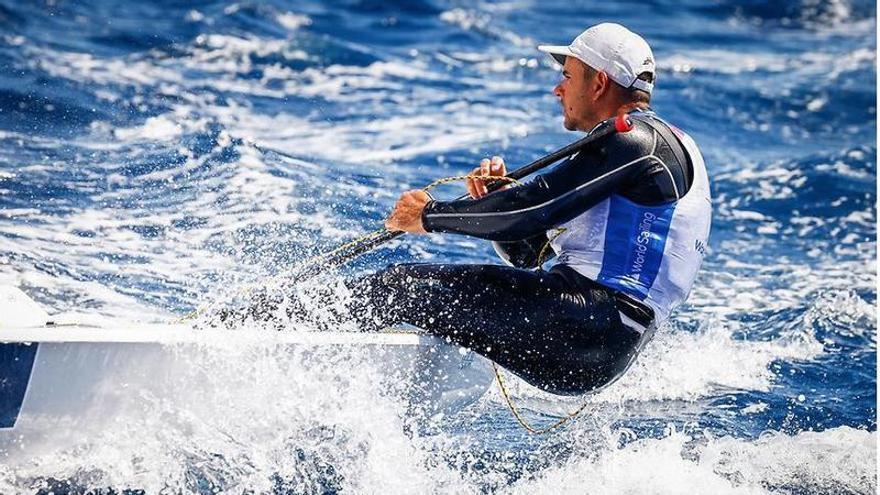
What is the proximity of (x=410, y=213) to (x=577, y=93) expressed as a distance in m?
0.70

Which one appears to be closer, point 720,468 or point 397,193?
point 720,468

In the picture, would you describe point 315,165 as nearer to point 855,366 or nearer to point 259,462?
point 855,366

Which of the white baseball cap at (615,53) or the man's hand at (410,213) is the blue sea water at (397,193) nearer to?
the man's hand at (410,213)

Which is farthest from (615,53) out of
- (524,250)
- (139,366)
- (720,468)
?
(139,366)

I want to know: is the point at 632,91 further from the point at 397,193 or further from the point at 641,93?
the point at 397,193

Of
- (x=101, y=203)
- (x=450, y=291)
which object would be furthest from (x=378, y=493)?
(x=101, y=203)

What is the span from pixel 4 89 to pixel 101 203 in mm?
2284

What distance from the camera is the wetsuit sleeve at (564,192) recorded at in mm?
3547

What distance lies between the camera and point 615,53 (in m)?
3.79

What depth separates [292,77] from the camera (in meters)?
10.2

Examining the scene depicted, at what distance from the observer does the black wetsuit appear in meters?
3.57

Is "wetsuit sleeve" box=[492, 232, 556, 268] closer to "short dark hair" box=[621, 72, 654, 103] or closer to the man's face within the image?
the man's face

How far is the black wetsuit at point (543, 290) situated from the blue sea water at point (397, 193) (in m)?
0.35

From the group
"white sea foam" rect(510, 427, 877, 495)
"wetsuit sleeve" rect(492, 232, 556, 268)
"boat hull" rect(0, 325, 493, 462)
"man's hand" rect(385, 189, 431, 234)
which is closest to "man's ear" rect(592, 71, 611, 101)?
"wetsuit sleeve" rect(492, 232, 556, 268)
